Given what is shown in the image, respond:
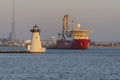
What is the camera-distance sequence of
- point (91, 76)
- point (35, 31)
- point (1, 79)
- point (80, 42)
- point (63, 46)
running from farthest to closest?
point (63, 46) → point (80, 42) → point (35, 31) → point (91, 76) → point (1, 79)

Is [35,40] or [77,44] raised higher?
[77,44]

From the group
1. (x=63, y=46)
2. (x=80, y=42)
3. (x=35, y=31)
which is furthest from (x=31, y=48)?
(x=63, y=46)

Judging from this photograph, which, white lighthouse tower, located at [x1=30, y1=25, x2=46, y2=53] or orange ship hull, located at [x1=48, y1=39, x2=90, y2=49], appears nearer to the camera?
white lighthouse tower, located at [x1=30, y1=25, x2=46, y2=53]

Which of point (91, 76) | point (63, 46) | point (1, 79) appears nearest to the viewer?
point (1, 79)

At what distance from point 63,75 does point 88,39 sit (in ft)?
434

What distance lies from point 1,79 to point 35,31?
167ft

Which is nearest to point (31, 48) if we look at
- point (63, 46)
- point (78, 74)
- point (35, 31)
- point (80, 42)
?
point (35, 31)

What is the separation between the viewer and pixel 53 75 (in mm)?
49375

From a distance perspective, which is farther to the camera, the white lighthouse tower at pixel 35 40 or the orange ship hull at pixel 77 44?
the orange ship hull at pixel 77 44

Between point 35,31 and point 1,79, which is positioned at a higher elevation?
point 35,31

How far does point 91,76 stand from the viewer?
48188mm

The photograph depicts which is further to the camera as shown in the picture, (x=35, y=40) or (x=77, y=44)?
(x=77, y=44)

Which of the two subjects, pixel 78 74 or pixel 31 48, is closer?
pixel 78 74

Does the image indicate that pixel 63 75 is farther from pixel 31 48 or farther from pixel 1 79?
pixel 31 48
